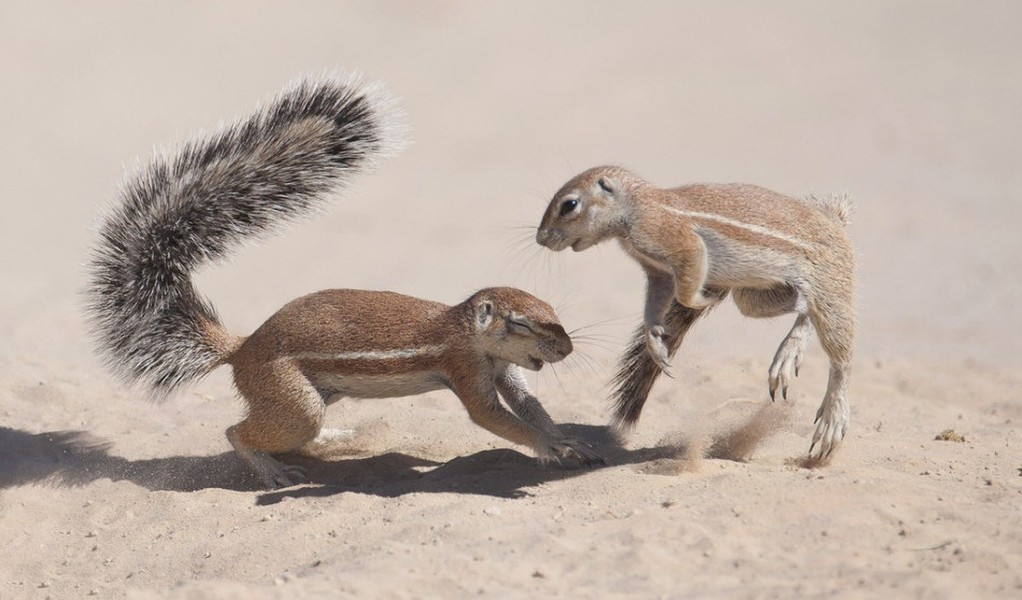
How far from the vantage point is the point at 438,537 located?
5.46 meters

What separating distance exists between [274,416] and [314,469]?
1.86 feet

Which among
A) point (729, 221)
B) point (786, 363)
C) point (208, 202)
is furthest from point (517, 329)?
point (208, 202)

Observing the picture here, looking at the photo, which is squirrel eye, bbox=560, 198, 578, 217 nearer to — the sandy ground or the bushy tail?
the bushy tail

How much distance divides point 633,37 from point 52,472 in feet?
47.1

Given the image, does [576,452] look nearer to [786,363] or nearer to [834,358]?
[786,363]

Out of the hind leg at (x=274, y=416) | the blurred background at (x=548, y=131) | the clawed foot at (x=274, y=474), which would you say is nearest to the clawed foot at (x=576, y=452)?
the hind leg at (x=274, y=416)

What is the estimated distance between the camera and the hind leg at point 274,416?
6715 mm

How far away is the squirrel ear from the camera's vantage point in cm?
648

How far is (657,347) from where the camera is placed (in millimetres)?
6336

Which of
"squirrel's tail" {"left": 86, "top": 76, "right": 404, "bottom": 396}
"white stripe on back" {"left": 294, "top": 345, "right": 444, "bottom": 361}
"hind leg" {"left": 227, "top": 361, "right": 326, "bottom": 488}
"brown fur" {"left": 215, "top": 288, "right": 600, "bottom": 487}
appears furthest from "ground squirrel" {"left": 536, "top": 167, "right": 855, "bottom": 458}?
"hind leg" {"left": 227, "top": 361, "right": 326, "bottom": 488}

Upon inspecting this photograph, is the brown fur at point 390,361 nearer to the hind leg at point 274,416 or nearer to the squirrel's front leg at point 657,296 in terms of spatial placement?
the hind leg at point 274,416

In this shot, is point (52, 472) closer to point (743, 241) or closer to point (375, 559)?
point (375, 559)

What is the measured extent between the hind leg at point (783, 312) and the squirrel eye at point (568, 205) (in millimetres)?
1085

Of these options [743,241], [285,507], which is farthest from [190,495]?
[743,241]
